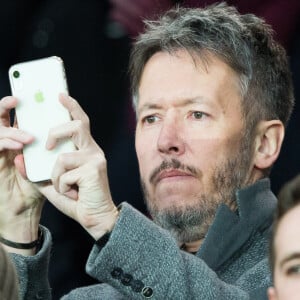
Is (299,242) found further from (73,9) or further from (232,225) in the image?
(73,9)

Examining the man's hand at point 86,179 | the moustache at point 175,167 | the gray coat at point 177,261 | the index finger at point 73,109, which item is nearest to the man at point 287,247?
the gray coat at point 177,261

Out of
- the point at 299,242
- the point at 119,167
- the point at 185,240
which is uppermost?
the point at 299,242

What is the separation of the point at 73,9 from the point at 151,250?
1581 mm

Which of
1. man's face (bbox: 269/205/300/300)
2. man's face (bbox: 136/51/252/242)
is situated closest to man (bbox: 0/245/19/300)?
man's face (bbox: 269/205/300/300)

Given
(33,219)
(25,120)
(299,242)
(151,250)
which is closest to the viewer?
(299,242)

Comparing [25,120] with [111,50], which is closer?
[25,120]

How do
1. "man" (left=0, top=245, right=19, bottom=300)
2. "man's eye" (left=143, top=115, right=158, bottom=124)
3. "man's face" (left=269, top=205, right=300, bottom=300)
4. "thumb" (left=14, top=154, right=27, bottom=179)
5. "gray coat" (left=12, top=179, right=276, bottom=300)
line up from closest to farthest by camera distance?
1. "man" (left=0, top=245, right=19, bottom=300)
2. "man's face" (left=269, top=205, right=300, bottom=300)
3. "gray coat" (left=12, top=179, right=276, bottom=300)
4. "thumb" (left=14, top=154, right=27, bottom=179)
5. "man's eye" (left=143, top=115, right=158, bottom=124)

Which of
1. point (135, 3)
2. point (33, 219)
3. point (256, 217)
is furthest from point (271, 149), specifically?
point (135, 3)

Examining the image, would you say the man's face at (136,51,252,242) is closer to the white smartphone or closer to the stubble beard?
the stubble beard

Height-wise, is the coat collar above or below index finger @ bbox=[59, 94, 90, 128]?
below

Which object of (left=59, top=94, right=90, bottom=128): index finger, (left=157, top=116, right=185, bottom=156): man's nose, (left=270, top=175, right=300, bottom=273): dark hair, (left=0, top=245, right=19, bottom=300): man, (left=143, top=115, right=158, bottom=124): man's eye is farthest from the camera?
(left=143, top=115, right=158, bottom=124): man's eye

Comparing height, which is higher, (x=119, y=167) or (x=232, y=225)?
(x=232, y=225)

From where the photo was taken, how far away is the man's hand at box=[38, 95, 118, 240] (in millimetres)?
2836

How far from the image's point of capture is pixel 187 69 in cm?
331
